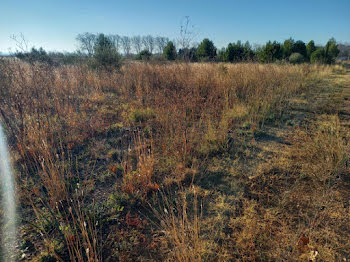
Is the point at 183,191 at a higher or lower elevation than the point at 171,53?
lower

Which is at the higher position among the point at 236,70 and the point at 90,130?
the point at 236,70

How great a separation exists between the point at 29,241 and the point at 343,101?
7.54 m

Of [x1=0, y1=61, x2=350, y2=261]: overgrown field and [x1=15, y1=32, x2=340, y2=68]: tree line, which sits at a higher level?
[x1=15, y1=32, x2=340, y2=68]: tree line

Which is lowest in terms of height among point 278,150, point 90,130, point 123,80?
point 278,150

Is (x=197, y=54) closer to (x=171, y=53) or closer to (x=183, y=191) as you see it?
(x=171, y=53)

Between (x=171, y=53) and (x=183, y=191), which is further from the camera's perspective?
(x=171, y=53)

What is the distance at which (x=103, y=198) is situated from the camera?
193 cm

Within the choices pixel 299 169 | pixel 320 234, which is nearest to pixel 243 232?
pixel 320 234

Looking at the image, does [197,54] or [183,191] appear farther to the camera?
[197,54]

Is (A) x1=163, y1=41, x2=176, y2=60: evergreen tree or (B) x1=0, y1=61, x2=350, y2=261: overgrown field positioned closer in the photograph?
(B) x1=0, y1=61, x2=350, y2=261: overgrown field

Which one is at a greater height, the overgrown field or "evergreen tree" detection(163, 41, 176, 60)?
"evergreen tree" detection(163, 41, 176, 60)

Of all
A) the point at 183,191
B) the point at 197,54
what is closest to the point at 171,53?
the point at 197,54

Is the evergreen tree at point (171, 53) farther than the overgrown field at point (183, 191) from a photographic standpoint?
Yes

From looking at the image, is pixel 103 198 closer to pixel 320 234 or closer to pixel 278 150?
pixel 320 234
